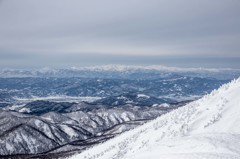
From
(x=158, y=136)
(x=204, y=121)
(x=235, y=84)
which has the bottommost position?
(x=158, y=136)

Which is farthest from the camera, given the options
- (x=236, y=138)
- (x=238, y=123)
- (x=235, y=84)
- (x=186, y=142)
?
(x=235, y=84)

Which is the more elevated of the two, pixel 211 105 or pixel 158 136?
pixel 211 105

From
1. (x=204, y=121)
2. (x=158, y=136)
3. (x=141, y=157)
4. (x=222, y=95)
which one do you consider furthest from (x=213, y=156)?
(x=222, y=95)

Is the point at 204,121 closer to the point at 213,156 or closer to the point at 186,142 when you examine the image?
the point at 186,142

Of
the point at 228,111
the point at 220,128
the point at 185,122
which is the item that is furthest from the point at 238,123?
the point at 185,122

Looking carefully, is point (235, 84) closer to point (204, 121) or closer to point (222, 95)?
point (222, 95)

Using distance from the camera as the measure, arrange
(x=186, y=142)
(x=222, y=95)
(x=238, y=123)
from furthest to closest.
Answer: (x=222, y=95), (x=238, y=123), (x=186, y=142)

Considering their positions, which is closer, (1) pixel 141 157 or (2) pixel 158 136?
(1) pixel 141 157
